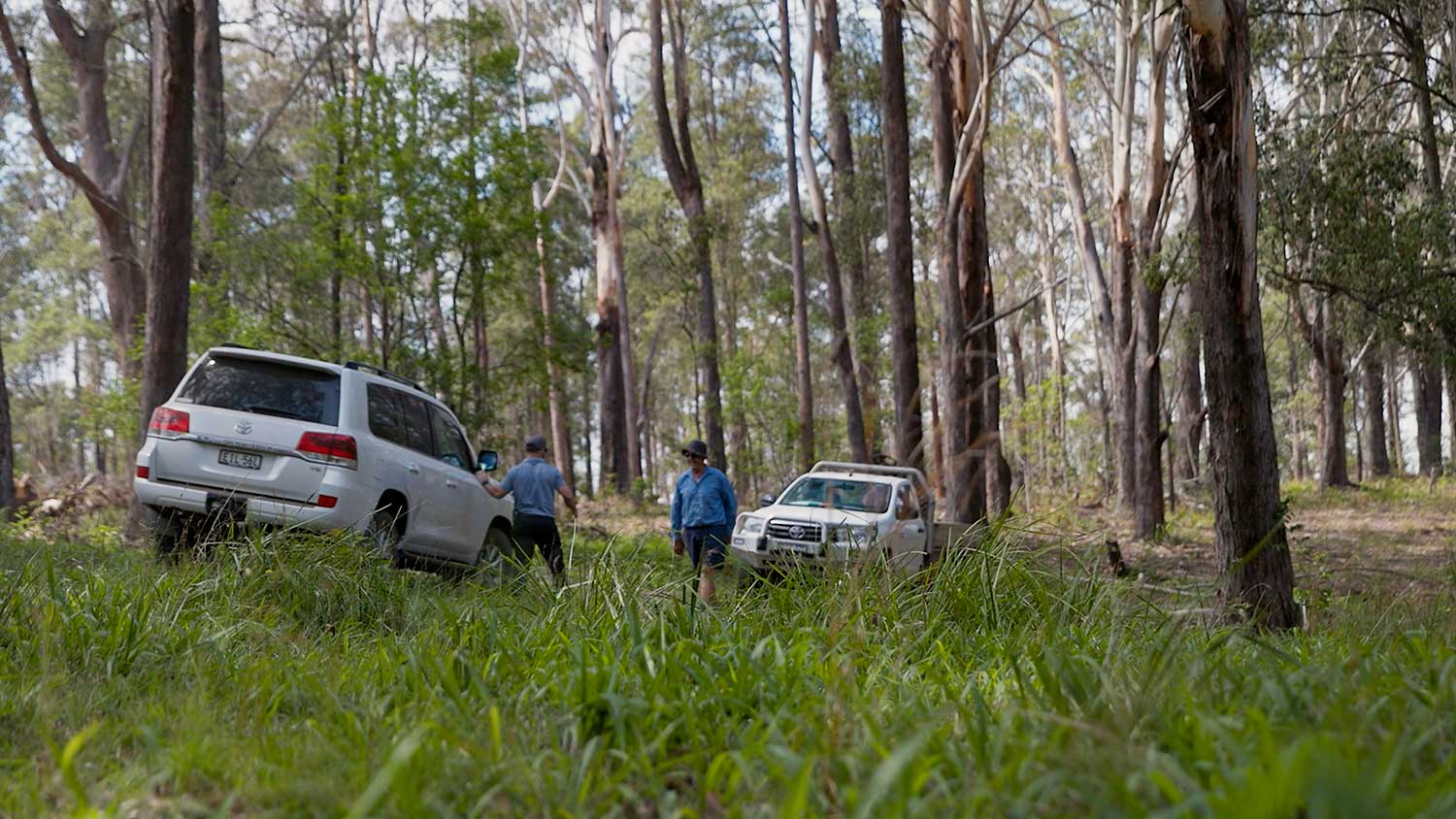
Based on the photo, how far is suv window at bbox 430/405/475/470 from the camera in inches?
416

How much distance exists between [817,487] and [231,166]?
643 inches

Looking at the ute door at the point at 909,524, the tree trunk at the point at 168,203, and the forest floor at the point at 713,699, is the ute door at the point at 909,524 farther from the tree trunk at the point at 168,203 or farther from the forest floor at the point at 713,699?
the tree trunk at the point at 168,203

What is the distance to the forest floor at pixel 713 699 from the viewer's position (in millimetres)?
2861

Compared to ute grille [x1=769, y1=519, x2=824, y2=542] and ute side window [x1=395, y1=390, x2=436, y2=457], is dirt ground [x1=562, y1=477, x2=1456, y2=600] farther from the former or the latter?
ute side window [x1=395, y1=390, x2=436, y2=457]

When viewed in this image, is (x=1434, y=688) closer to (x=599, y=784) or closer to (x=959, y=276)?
(x=599, y=784)

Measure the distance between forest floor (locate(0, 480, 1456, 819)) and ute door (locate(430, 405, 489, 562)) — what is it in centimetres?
334

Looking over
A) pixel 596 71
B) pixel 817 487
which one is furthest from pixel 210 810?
pixel 596 71

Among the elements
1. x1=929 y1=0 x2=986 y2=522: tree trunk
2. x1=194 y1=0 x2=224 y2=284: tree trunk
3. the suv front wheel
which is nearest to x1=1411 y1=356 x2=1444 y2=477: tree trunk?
x1=929 y1=0 x2=986 y2=522: tree trunk

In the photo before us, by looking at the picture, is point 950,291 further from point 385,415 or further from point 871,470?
point 385,415

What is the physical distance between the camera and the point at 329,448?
8.63 metres

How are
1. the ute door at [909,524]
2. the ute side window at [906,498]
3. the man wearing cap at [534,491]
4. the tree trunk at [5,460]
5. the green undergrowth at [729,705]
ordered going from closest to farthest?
1. the green undergrowth at [729,705]
2. the man wearing cap at [534,491]
3. the ute door at [909,524]
4. the ute side window at [906,498]
5. the tree trunk at [5,460]

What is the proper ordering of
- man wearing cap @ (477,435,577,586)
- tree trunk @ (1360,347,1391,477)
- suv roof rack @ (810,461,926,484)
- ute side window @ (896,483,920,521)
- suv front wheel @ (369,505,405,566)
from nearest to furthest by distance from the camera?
suv front wheel @ (369,505,405,566), man wearing cap @ (477,435,577,586), ute side window @ (896,483,920,521), suv roof rack @ (810,461,926,484), tree trunk @ (1360,347,1391,477)

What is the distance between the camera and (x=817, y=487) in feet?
45.6

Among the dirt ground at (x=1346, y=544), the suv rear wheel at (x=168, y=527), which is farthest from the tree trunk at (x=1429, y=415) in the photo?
the suv rear wheel at (x=168, y=527)
